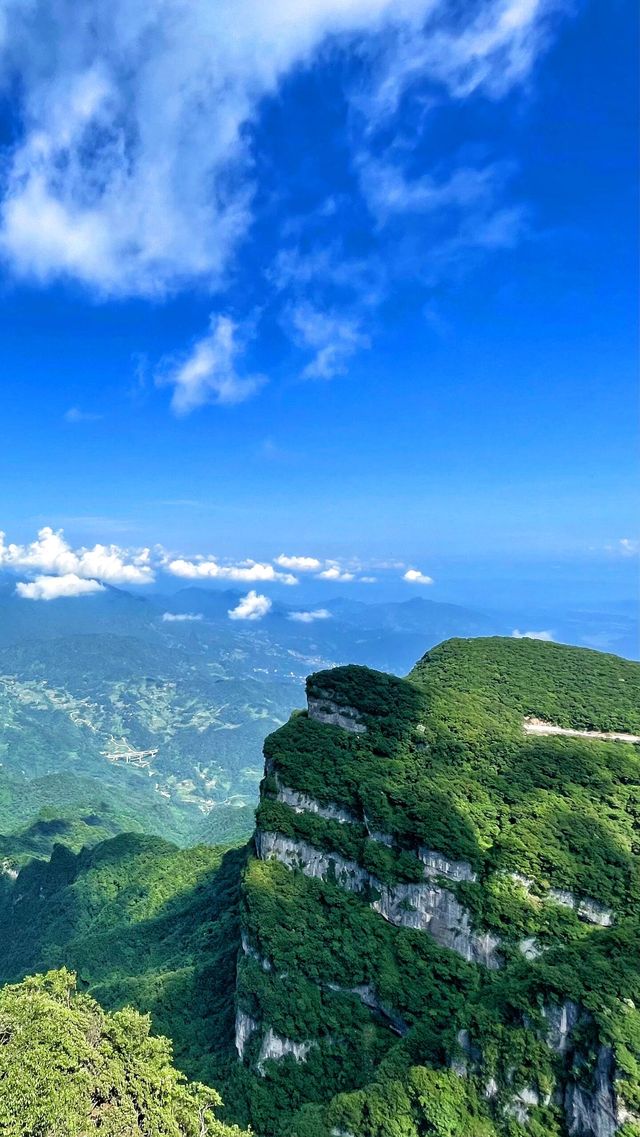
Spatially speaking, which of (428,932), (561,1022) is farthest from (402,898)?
(561,1022)

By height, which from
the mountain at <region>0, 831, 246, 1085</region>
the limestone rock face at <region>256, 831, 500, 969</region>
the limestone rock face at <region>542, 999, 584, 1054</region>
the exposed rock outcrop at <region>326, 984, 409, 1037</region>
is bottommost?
the mountain at <region>0, 831, 246, 1085</region>

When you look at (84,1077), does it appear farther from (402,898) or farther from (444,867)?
(444,867)

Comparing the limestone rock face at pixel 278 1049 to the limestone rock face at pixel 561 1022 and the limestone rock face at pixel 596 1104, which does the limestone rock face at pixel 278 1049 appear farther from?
the limestone rock face at pixel 596 1104

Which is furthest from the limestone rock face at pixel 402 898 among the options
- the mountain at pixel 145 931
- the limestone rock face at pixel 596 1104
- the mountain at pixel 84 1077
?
the mountain at pixel 84 1077

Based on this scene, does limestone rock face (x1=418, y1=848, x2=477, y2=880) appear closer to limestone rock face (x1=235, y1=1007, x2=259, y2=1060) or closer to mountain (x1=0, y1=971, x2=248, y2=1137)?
limestone rock face (x1=235, y1=1007, x2=259, y2=1060)

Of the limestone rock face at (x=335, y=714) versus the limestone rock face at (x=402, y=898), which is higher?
the limestone rock face at (x=335, y=714)

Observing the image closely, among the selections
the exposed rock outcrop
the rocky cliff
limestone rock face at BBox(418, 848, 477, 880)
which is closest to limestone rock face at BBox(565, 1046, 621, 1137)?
the rocky cliff
